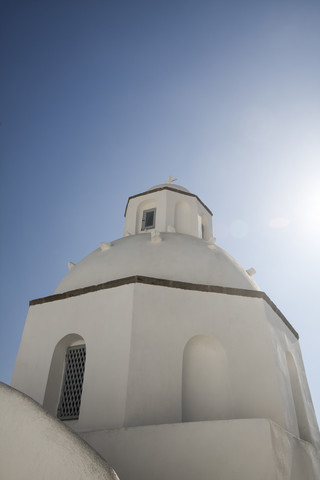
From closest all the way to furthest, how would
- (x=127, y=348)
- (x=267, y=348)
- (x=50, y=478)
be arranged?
(x=50, y=478)
(x=127, y=348)
(x=267, y=348)

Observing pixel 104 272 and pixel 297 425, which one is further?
pixel 104 272

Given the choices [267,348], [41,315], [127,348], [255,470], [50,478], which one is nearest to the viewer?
[50,478]

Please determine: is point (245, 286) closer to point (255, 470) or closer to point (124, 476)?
point (255, 470)

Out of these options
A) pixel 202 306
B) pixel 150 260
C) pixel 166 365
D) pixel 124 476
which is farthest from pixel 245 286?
pixel 124 476

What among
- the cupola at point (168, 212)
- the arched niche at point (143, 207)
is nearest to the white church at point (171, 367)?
the cupola at point (168, 212)

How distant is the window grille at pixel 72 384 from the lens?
800 centimetres

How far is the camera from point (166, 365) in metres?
7.57

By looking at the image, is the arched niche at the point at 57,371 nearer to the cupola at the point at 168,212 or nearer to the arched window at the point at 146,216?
the cupola at the point at 168,212

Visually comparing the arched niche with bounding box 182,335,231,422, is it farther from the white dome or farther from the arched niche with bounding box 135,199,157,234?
the arched niche with bounding box 135,199,157,234

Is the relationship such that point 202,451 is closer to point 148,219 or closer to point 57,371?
point 57,371

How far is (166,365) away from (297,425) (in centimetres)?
345

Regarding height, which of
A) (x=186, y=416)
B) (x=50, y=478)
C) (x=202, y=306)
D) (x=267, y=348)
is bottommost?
(x=50, y=478)

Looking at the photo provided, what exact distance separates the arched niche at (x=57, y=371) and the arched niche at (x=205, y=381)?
8.19 feet

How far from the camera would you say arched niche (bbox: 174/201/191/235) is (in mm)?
12844
